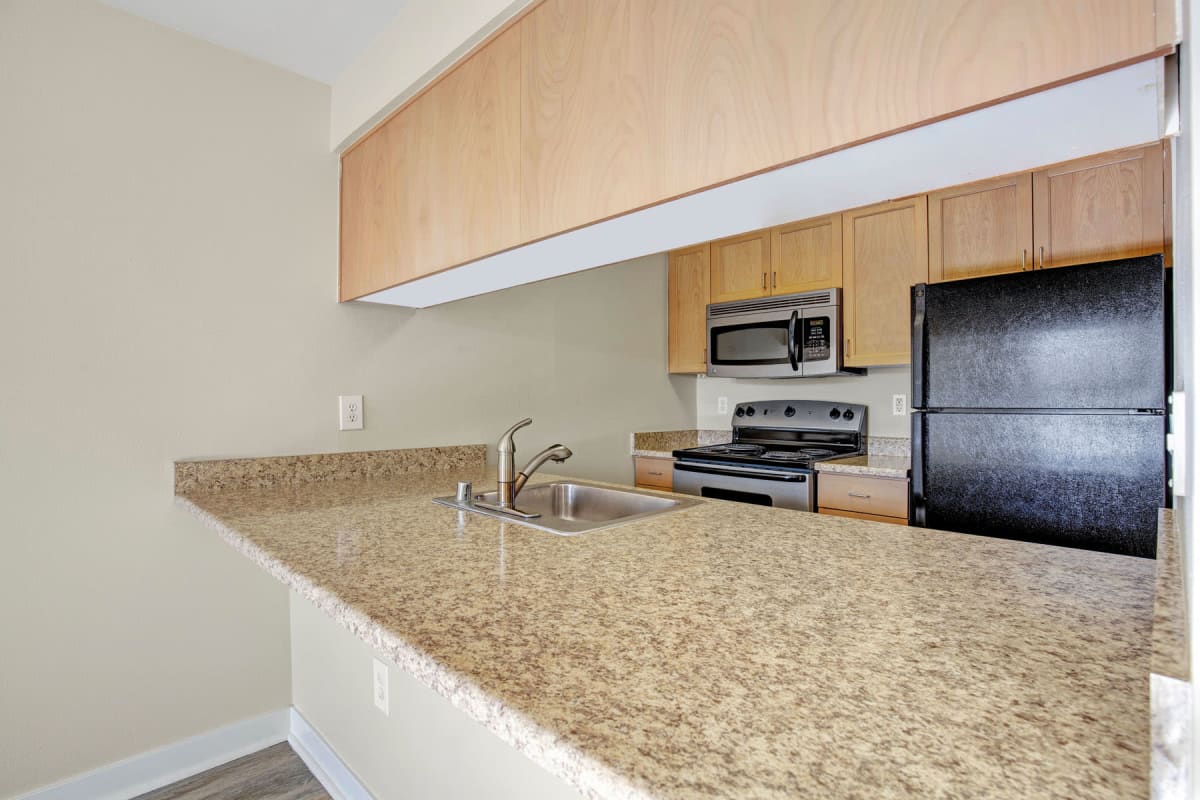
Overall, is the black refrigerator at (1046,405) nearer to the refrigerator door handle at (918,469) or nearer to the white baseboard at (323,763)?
the refrigerator door handle at (918,469)

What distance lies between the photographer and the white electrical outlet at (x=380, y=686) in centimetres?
167

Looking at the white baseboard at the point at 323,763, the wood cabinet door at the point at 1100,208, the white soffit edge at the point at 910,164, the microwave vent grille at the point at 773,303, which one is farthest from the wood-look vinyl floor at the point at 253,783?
the wood cabinet door at the point at 1100,208

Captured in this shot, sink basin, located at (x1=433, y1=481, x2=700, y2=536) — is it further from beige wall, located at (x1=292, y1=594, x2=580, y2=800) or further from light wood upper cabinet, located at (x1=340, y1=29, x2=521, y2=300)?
light wood upper cabinet, located at (x1=340, y1=29, x2=521, y2=300)

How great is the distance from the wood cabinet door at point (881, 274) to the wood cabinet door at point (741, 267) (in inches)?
17.2

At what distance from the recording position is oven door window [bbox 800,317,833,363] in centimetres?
287

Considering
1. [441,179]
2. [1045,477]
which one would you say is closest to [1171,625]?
[441,179]

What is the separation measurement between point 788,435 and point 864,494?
834 mm

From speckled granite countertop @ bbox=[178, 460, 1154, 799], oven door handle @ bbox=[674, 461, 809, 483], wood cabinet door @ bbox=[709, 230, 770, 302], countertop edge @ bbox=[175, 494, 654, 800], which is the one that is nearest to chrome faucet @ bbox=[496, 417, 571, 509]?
speckled granite countertop @ bbox=[178, 460, 1154, 799]

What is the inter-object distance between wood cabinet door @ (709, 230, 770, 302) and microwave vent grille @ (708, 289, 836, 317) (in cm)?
5

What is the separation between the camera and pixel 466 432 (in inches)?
97.2

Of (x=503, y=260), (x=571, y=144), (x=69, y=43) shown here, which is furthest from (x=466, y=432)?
(x=69, y=43)

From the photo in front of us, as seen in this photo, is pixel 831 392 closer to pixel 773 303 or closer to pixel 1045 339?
pixel 773 303

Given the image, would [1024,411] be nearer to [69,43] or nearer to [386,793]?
[386,793]

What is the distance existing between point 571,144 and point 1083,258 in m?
2.03
